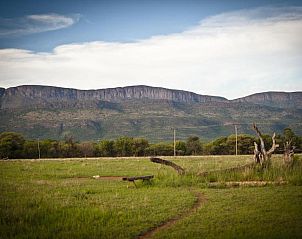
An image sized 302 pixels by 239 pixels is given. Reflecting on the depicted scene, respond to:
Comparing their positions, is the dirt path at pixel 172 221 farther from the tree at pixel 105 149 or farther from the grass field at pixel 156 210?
the tree at pixel 105 149

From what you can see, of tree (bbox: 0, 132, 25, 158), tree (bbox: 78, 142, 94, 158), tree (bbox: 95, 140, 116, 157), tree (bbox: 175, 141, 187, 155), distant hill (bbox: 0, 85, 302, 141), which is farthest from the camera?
distant hill (bbox: 0, 85, 302, 141)

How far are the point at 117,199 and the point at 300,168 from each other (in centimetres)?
1114

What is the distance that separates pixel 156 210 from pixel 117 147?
58.0 m

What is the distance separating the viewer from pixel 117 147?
70.8 metres

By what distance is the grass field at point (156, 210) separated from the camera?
34.0 ft

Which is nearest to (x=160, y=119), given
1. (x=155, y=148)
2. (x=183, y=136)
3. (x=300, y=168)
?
(x=183, y=136)

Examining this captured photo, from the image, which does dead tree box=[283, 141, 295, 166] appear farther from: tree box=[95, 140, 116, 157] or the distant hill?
the distant hill

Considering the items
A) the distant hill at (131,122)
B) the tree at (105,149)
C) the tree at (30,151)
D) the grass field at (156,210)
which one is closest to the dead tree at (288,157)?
the grass field at (156,210)

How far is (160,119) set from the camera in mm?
181625

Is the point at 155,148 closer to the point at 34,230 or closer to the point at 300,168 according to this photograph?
the point at 300,168

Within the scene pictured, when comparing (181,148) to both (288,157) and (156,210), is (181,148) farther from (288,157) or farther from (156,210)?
(156,210)

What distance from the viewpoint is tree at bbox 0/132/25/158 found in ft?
207

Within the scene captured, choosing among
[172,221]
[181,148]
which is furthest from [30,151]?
[172,221]

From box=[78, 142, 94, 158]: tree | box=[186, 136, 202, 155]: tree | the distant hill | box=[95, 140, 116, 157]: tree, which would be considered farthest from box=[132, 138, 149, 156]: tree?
the distant hill
